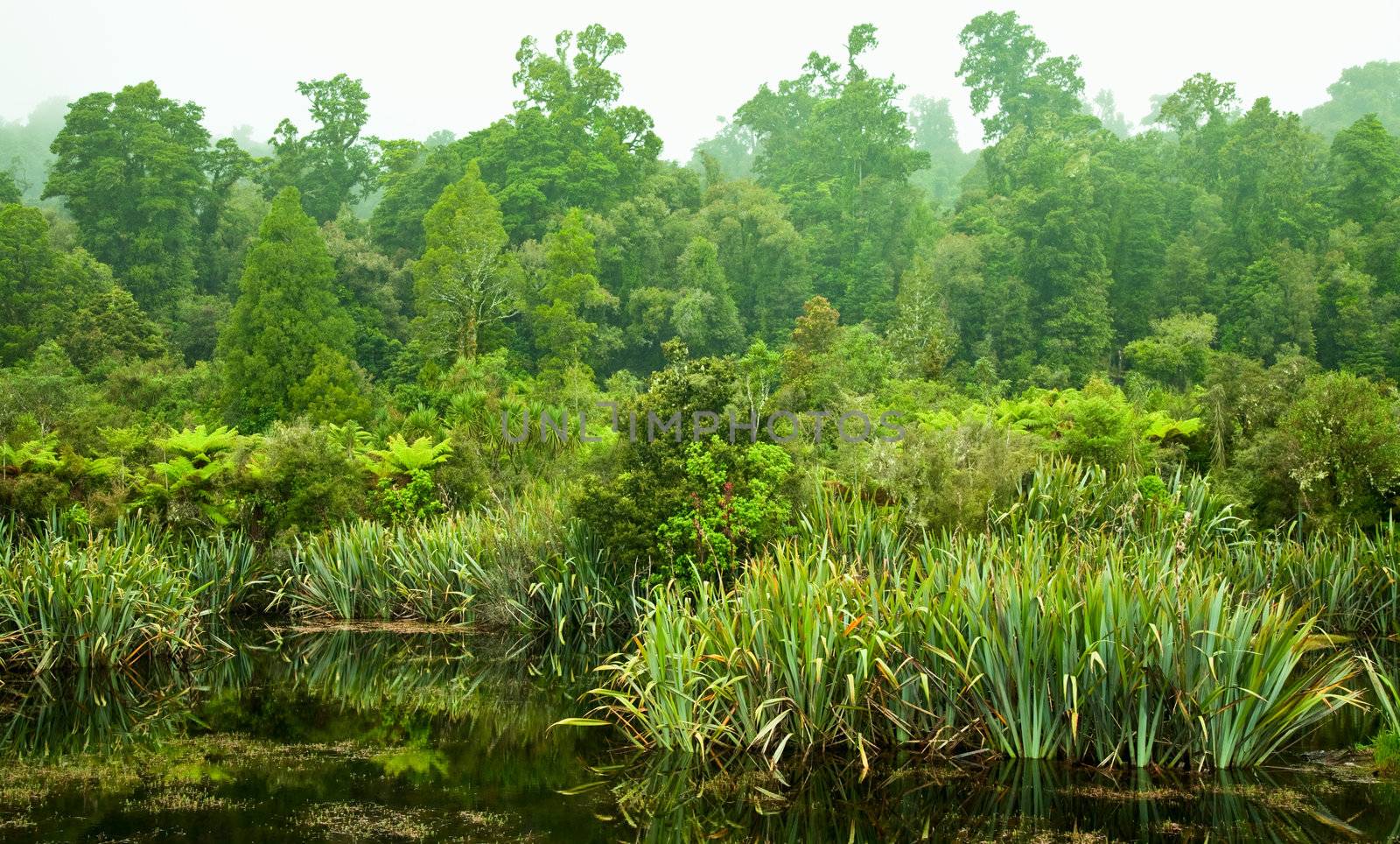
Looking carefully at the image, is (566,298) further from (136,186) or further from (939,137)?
(939,137)

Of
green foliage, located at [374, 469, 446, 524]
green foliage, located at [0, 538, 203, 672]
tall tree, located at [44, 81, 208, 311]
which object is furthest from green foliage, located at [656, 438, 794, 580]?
tall tree, located at [44, 81, 208, 311]

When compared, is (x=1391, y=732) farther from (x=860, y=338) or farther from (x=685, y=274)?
(x=685, y=274)

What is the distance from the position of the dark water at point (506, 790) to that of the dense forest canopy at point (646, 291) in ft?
15.5

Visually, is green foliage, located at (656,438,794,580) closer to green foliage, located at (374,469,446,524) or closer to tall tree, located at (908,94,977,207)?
green foliage, located at (374,469,446,524)

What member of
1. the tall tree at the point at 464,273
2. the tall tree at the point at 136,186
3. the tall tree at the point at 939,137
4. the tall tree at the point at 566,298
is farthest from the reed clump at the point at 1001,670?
the tall tree at the point at 939,137

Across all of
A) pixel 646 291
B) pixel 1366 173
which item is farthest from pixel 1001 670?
pixel 1366 173

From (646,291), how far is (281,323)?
12.8 m

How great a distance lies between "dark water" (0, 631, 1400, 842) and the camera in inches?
212

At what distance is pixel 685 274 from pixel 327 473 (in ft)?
83.2

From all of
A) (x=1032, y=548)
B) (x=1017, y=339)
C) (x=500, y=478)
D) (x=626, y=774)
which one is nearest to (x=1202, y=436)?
(x=1032, y=548)

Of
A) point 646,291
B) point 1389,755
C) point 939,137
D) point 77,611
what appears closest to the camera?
point 1389,755

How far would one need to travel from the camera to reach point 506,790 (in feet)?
20.4

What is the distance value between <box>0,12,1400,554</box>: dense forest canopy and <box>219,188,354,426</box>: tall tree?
0.29 feet

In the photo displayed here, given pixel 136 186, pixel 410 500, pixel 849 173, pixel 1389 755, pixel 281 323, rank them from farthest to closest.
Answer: pixel 849 173
pixel 136 186
pixel 281 323
pixel 410 500
pixel 1389 755
